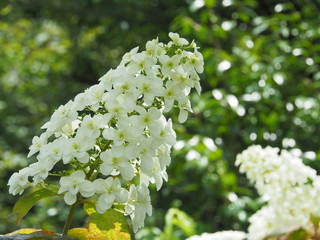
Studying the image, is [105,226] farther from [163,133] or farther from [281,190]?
[281,190]

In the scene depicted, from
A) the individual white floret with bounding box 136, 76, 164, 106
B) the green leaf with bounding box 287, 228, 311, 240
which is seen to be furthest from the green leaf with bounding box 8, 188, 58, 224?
the green leaf with bounding box 287, 228, 311, 240

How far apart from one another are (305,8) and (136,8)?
1.33 m

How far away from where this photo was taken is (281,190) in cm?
149

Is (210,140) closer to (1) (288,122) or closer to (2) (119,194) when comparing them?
(1) (288,122)

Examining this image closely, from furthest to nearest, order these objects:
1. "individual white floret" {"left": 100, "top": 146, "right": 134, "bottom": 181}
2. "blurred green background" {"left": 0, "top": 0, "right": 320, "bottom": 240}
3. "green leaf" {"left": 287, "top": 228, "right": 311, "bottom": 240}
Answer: "blurred green background" {"left": 0, "top": 0, "right": 320, "bottom": 240}, "individual white floret" {"left": 100, "top": 146, "right": 134, "bottom": 181}, "green leaf" {"left": 287, "top": 228, "right": 311, "bottom": 240}

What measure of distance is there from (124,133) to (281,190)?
58cm

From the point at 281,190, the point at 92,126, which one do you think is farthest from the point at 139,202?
the point at 281,190

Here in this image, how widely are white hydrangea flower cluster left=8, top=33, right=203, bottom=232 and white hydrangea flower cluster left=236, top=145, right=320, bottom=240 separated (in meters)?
0.41

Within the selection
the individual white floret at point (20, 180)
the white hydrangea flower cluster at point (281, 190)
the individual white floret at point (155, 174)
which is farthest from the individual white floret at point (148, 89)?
the white hydrangea flower cluster at point (281, 190)

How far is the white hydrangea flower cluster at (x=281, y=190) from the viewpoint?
1.43 meters

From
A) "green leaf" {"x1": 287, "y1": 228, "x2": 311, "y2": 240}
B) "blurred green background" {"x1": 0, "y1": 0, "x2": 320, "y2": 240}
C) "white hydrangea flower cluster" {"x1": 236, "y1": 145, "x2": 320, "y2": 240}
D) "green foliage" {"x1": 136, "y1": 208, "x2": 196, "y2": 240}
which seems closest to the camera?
"green leaf" {"x1": 287, "y1": 228, "x2": 311, "y2": 240}

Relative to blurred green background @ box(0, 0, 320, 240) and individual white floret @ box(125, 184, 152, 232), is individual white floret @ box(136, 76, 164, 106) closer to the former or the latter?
individual white floret @ box(125, 184, 152, 232)

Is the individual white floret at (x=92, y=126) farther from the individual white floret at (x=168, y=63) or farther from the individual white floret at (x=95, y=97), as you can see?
the individual white floret at (x=168, y=63)

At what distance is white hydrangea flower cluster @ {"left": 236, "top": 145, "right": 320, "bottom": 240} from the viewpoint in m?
1.43
